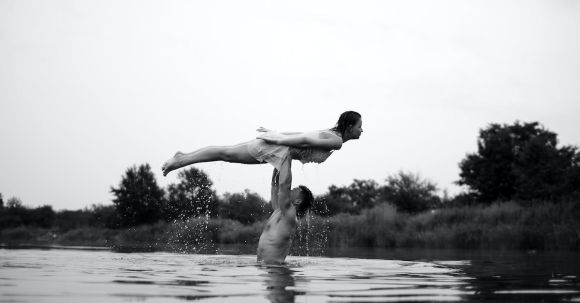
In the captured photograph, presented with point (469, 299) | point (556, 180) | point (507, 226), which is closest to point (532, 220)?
point (507, 226)

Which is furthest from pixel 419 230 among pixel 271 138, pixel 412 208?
pixel 271 138

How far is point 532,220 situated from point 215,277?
21.2 metres

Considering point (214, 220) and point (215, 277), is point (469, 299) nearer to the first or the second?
point (215, 277)

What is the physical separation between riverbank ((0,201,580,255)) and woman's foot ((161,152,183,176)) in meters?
9.90

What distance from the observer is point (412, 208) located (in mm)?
46344

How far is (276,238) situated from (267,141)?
143cm

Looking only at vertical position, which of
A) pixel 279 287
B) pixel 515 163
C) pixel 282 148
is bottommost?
pixel 279 287

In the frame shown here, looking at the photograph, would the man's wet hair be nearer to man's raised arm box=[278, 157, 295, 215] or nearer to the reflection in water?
man's raised arm box=[278, 157, 295, 215]

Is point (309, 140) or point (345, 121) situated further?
point (345, 121)

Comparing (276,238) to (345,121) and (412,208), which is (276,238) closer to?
(345,121)

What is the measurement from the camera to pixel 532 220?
2542 centimetres

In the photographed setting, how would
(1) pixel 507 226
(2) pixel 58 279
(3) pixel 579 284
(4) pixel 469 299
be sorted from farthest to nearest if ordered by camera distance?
(1) pixel 507 226 < (3) pixel 579 284 < (2) pixel 58 279 < (4) pixel 469 299

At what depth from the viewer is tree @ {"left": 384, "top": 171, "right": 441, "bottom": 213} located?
4638cm

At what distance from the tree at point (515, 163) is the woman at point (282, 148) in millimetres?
28452
